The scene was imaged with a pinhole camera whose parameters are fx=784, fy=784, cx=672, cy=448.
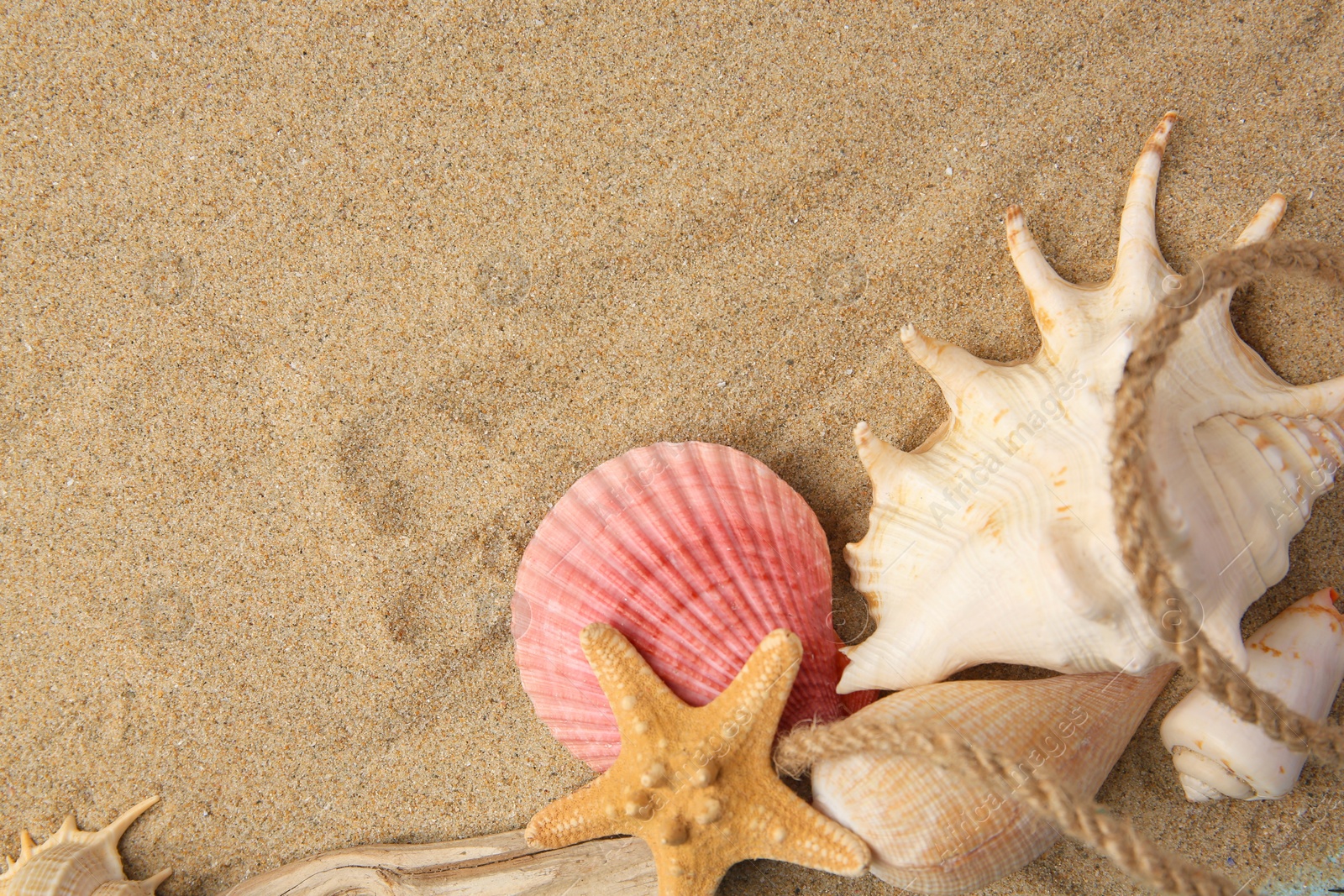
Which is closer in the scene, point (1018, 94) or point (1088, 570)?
point (1088, 570)

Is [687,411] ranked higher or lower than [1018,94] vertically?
lower

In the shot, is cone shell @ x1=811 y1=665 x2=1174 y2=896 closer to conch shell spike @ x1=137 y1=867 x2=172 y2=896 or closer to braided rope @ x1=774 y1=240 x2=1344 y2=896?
braided rope @ x1=774 y1=240 x2=1344 y2=896

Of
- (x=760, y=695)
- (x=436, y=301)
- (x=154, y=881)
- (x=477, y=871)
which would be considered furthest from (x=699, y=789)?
(x=154, y=881)

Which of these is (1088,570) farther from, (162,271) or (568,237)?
(162,271)

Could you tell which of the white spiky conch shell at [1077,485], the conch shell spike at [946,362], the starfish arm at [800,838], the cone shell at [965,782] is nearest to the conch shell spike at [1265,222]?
the white spiky conch shell at [1077,485]

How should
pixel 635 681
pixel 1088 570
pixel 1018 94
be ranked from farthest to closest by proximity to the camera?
1. pixel 1018 94
2. pixel 635 681
3. pixel 1088 570

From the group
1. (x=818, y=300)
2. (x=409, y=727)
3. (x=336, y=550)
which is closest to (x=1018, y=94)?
(x=818, y=300)

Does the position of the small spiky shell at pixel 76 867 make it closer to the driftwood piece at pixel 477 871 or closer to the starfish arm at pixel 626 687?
the driftwood piece at pixel 477 871

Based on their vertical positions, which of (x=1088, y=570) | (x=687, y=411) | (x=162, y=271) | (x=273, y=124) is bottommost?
(x=1088, y=570)
